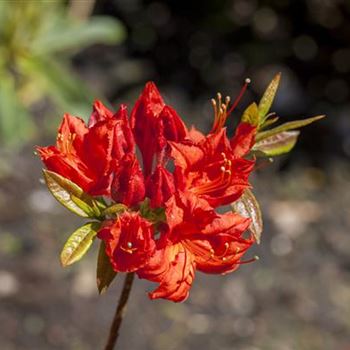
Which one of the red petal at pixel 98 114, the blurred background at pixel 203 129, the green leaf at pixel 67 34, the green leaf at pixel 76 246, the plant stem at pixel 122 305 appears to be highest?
the red petal at pixel 98 114

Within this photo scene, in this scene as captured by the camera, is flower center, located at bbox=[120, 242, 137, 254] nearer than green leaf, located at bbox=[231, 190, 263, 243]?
Yes

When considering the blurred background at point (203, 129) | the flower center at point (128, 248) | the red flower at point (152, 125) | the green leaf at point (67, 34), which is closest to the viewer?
the flower center at point (128, 248)

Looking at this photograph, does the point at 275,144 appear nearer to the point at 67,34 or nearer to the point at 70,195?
the point at 70,195

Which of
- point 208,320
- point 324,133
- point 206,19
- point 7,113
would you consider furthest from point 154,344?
point 206,19

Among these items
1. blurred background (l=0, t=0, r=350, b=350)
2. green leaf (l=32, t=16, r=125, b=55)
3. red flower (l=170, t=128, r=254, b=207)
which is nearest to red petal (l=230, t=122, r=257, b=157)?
red flower (l=170, t=128, r=254, b=207)

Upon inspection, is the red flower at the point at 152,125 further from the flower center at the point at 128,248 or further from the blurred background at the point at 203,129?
the blurred background at the point at 203,129

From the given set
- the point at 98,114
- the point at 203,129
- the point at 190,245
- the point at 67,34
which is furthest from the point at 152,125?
the point at 203,129

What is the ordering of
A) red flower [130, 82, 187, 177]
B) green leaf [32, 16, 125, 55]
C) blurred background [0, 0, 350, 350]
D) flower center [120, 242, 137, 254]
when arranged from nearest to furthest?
1. flower center [120, 242, 137, 254]
2. red flower [130, 82, 187, 177]
3. blurred background [0, 0, 350, 350]
4. green leaf [32, 16, 125, 55]

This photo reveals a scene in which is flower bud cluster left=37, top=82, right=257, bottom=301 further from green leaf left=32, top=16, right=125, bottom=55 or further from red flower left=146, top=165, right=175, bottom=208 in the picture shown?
green leaf left=32, top=16, right=125, bottom=55

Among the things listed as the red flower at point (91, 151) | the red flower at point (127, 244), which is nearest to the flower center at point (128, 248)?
the red flower at point (127, 244)
